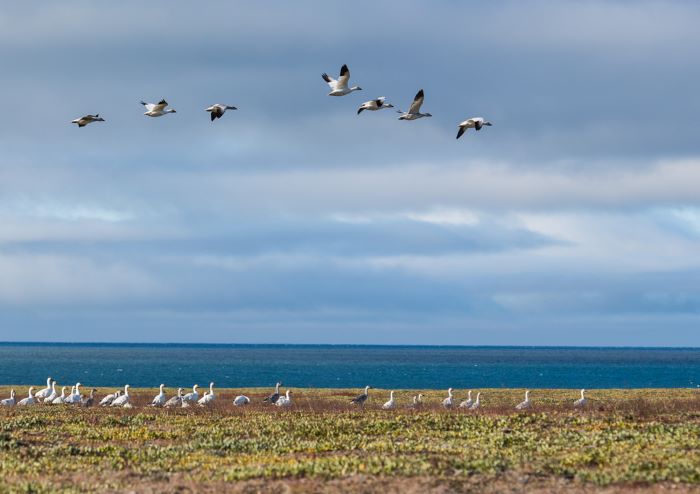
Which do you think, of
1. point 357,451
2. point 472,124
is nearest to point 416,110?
point 472,124

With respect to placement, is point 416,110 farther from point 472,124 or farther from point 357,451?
point 357,451

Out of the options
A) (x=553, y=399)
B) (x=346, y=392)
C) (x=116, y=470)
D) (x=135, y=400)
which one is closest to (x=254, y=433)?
(x=116, y=470)

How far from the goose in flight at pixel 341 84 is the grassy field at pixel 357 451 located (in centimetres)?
1216

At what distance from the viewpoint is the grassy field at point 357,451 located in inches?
795

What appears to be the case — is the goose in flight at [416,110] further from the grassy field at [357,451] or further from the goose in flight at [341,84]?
the grassy field at [357,451]

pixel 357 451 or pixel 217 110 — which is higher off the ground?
pixel 217 110

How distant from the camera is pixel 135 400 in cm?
4878

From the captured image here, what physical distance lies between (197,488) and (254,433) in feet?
29.5

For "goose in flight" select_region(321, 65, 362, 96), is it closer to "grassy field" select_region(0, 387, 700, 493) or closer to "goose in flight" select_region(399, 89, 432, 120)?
"goose in flight" select_region(399, 89, 432, 120)

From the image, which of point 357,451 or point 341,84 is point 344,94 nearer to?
point 341,84

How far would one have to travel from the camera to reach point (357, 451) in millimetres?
24656

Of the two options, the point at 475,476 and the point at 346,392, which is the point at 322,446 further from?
the point at 346,392

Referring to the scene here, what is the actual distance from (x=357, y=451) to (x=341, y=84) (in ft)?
53.9

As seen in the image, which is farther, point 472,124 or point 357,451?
point 472,124
